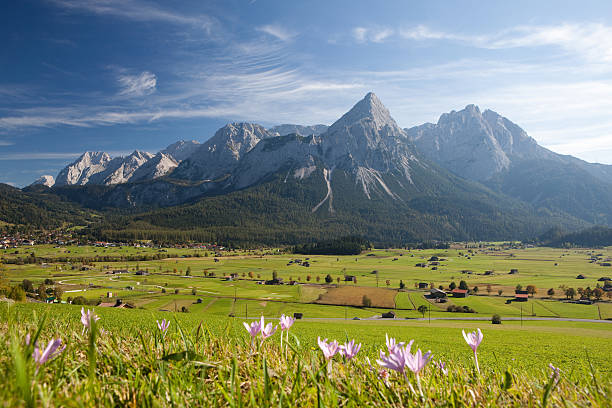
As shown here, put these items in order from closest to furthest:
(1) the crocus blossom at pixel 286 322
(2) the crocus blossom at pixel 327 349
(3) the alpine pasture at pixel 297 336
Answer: (3) the alpine pasture at pixel 297 336
(2) the crocus blossom at pixel 327 349
(1) the crocus blossom at pixel 286 322

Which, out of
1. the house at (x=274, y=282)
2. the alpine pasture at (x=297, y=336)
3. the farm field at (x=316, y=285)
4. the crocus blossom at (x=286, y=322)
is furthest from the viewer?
the house at (x=274, y=282)

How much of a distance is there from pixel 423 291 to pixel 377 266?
50043 millimetres

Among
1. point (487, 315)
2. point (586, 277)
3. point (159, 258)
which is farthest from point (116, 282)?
point (586, 277)

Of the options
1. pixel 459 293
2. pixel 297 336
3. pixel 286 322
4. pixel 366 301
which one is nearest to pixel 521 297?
pixel 459 293

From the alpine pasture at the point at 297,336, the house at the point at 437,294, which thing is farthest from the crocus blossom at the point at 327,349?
the house at the point at 437,294

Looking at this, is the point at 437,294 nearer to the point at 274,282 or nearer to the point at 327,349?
the point at 274,282

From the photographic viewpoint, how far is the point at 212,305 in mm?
63906

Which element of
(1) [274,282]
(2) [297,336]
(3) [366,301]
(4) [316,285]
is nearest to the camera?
(2) [297,336]

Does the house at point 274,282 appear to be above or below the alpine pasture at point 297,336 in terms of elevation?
below

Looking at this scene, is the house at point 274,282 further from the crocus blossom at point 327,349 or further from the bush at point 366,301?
the crocus blossom at point 327,349

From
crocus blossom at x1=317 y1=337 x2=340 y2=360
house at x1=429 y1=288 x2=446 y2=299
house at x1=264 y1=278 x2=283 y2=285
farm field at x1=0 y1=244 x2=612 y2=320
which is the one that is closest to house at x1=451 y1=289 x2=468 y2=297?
farm field at x1=0 y1=244 x2=612 y2=320

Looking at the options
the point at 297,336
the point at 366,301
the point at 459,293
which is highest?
the point at 297,336

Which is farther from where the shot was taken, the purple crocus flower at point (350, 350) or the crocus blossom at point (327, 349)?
the purple crocus flower at point (350, 350)

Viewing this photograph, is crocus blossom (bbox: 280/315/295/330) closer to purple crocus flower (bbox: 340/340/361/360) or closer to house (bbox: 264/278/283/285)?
purple crocus flower (bbox: 340/340/361/360)
